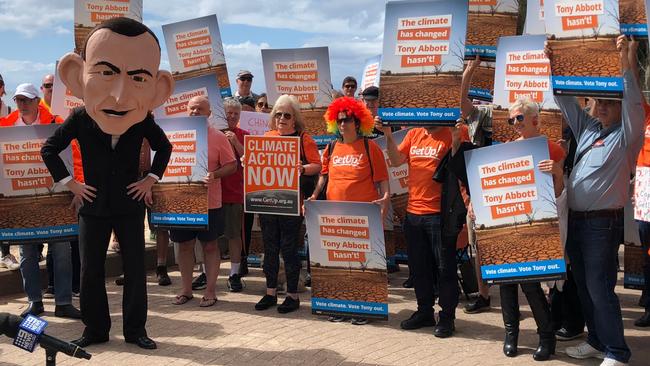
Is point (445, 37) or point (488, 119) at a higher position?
point (445, 37)

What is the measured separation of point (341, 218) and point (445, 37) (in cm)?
178

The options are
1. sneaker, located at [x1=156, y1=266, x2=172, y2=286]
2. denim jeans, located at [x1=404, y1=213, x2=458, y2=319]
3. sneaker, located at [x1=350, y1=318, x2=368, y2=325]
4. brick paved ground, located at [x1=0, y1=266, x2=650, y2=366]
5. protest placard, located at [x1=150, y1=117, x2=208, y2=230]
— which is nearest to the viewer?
brick paved ground, located at [x1=0, y1=266, x2=650, y2=366]

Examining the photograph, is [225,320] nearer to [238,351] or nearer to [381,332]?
[238,351]

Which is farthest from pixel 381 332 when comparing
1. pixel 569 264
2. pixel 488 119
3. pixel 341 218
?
pixel 488 119

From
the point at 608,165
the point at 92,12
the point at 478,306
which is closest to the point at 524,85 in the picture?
the point at 608,165

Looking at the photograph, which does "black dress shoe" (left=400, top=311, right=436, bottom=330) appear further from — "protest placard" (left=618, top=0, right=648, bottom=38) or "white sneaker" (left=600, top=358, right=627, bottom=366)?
"protest placard" (left=618, top=0, right=648, bottom=38)

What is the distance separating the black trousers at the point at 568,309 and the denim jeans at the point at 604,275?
77cm

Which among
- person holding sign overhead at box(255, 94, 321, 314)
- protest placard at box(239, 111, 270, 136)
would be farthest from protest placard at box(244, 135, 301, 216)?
protest placard at box(239, 111, 270, 136)

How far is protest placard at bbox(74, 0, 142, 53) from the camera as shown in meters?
7.89

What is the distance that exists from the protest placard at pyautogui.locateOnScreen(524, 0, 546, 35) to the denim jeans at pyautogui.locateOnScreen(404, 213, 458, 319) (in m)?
1.92

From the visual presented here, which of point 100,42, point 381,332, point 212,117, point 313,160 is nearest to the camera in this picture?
point 100,42

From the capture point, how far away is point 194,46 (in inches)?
332

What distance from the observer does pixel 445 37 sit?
18.8 feet

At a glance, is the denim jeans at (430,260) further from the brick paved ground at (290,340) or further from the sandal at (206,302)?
the sandal at (206,302)
